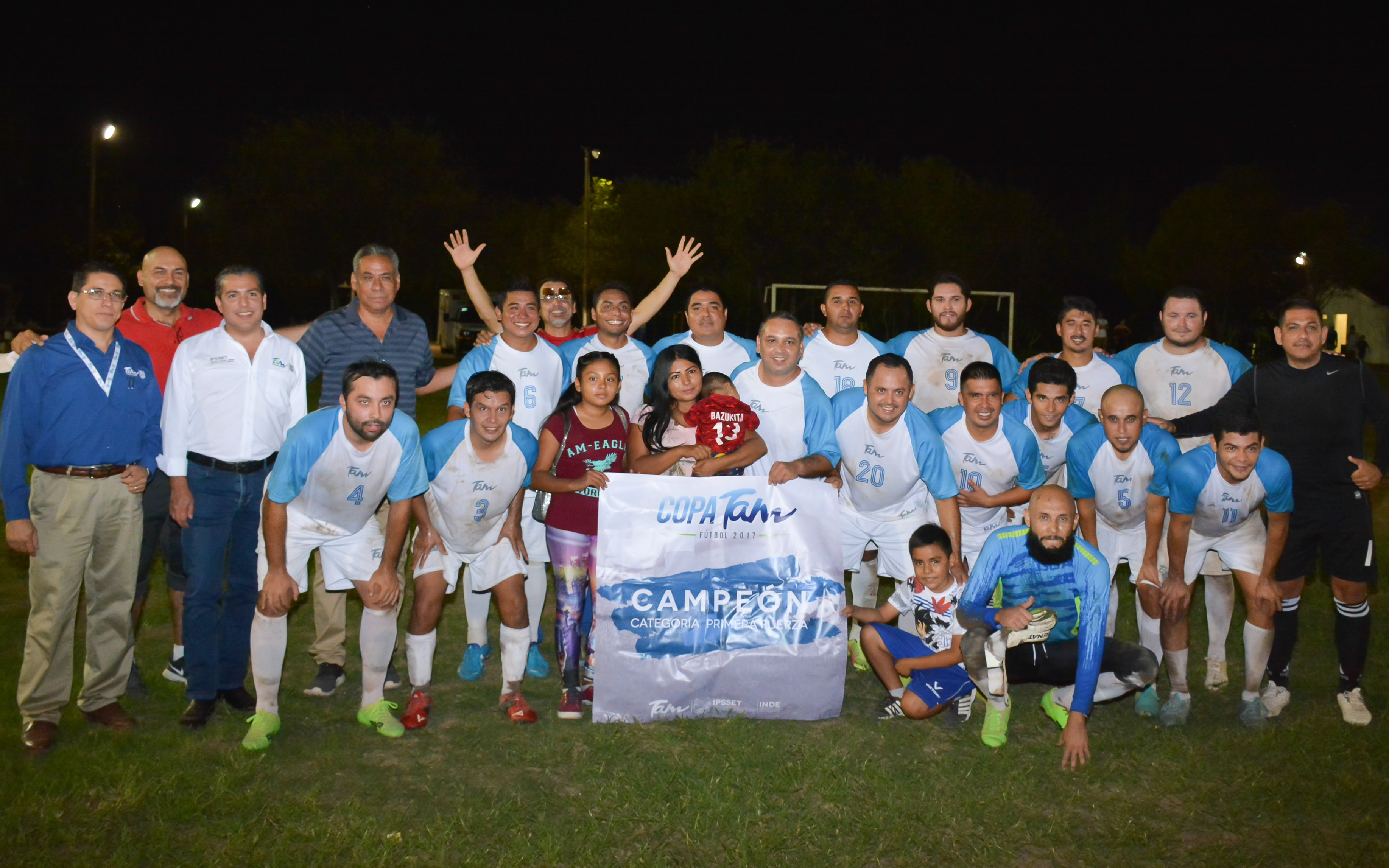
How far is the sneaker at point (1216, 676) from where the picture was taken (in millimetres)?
5969

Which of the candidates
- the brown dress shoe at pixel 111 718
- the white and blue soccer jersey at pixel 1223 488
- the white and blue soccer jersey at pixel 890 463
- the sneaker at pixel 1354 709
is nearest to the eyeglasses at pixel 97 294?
the brown dress shoe at pixel 111 718

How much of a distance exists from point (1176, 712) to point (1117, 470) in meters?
1.35

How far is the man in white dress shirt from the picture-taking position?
17.0 ft

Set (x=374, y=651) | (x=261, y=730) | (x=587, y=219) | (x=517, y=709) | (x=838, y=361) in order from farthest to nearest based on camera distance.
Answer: (x=587, y=219) → (x=838, y=361) → (x=517, y=709) → (x=374, y=651) → (x=261, y=730)

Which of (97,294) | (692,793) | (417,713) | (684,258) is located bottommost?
(692,793)

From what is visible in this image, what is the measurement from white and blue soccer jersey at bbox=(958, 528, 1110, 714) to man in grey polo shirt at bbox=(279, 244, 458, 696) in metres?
3.32

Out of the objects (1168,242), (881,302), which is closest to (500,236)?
(881,302)

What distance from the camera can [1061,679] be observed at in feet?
17.4

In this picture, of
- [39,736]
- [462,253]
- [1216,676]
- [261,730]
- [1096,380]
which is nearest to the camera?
[39,736]

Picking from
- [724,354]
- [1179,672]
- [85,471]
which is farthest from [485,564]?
[1179,672]

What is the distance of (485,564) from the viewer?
5457 millimetres

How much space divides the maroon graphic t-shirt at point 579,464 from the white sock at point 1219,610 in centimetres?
360

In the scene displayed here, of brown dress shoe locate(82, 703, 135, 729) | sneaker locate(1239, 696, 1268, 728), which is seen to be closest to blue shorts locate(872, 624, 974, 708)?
sneaker locate(1239, 696, 1268, 728)

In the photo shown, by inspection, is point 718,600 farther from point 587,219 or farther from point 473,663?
point 587,219
